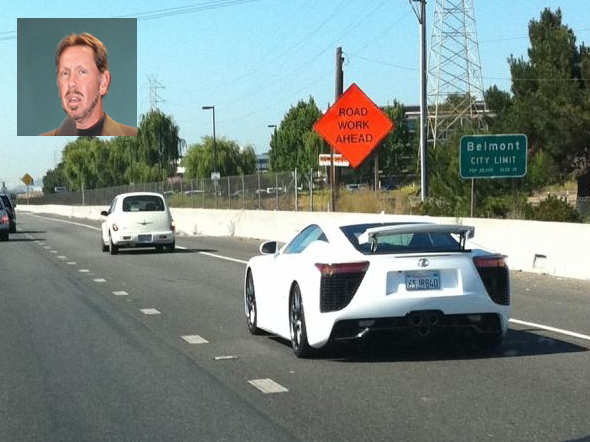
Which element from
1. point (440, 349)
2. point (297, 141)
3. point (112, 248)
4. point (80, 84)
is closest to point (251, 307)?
point (440, 349)

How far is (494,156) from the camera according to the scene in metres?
26.1

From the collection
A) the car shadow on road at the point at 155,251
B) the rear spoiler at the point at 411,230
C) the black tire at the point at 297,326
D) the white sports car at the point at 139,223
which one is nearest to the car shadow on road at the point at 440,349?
the black tire at the point at 297,326

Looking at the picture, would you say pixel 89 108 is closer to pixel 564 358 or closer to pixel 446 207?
pixel 446 207

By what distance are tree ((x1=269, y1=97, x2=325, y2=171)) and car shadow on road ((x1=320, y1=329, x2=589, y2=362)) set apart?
10165cm

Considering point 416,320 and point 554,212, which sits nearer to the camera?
point 416,320

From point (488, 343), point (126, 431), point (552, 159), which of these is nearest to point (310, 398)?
point (126, 431)

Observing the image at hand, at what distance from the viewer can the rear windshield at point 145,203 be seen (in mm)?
31219

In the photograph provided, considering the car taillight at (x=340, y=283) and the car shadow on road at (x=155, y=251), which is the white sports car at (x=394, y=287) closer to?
the car taillight at (x=340, y=283)

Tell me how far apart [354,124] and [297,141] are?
8334cm

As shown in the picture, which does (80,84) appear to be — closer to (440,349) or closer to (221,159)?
(221,159)

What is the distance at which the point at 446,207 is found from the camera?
36500 mm

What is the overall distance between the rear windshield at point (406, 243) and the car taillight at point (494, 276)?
0.84 feet

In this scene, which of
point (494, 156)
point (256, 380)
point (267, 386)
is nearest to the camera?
point (267, 386)

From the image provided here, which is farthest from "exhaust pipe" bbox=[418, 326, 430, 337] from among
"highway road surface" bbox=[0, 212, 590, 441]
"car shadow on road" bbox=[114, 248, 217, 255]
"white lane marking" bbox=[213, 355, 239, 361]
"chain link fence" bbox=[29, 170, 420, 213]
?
"chain link fence" bbox=[29, 170, 420, 213]
